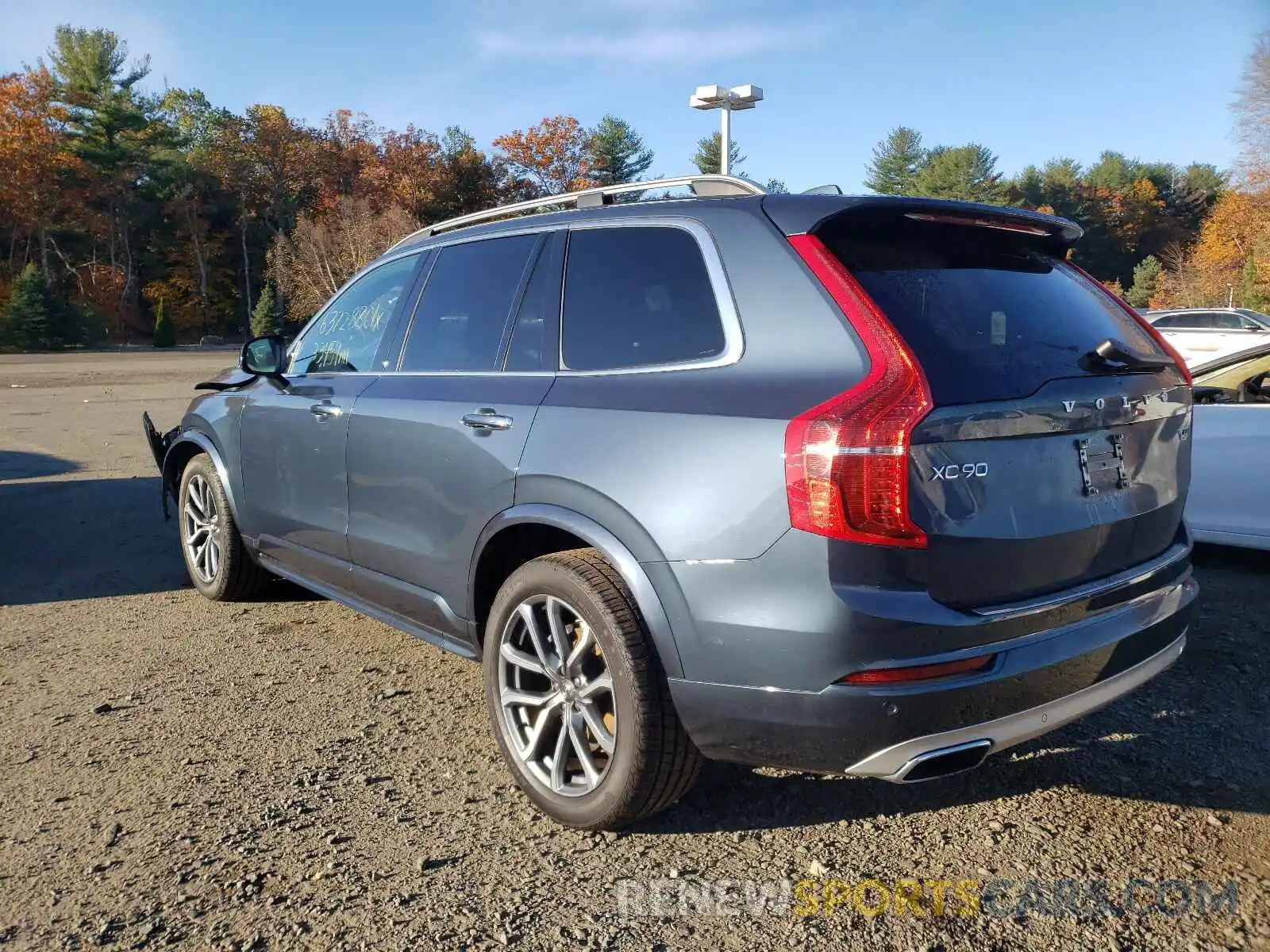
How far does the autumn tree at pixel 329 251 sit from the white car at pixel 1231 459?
39475mm

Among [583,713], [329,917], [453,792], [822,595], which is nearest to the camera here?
[822,595]

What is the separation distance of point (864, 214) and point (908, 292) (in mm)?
268

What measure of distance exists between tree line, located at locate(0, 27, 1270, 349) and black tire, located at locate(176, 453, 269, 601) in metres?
38.8

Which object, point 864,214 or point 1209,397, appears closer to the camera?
point 864,214

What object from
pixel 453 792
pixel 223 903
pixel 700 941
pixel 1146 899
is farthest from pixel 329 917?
pixel 1146 899

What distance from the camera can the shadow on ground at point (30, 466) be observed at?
30.3ft

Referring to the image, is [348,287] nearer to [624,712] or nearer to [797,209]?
[797,209]

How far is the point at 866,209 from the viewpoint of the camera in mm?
2682

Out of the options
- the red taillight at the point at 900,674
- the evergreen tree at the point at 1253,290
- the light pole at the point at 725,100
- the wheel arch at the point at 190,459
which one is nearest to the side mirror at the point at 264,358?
the wheel arch at the point at 190,459

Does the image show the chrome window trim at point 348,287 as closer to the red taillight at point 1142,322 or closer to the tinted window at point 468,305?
the tinted window at point 468,305

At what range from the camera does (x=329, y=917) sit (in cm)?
252

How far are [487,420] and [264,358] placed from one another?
2033 millimetres

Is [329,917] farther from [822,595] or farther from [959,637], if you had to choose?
[959,637]

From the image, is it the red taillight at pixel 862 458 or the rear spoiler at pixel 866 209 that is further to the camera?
the rear spoiler at pixel 866 209
